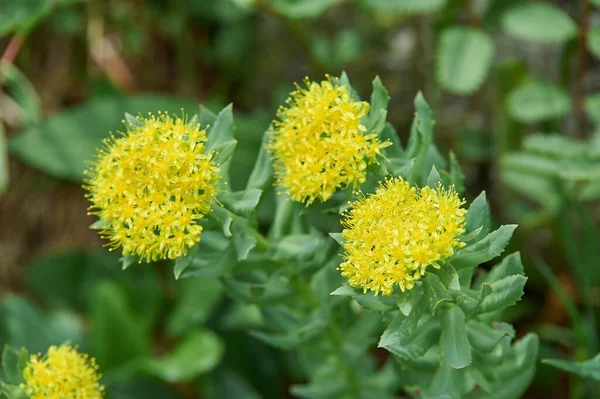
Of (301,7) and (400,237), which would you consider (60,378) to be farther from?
(301,7)

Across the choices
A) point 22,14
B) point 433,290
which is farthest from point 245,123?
point 433,290

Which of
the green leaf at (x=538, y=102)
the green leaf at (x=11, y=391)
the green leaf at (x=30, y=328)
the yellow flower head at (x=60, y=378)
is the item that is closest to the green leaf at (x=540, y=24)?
the green leaf at (x=538, y=102)

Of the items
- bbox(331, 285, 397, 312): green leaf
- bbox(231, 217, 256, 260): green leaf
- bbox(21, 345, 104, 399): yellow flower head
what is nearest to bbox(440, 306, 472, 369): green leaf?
bbox(331, 285, 397, 312): green leaf

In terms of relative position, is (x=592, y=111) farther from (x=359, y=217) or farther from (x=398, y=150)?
(x=359, y=217)

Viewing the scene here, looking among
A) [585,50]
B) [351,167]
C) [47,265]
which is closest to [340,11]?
[585,50]

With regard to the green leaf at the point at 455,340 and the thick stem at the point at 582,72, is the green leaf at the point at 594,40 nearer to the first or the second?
the thick stem at the point at 582,72

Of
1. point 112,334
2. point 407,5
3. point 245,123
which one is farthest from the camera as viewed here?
point 245,123

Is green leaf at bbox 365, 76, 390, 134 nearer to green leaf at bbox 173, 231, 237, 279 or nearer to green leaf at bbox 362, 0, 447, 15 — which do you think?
green leaf at bbox 173, 231, 237, 279
